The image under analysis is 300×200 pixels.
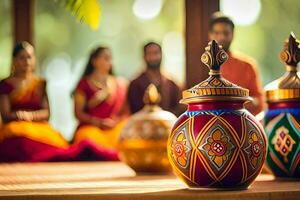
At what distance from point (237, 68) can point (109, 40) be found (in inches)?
186

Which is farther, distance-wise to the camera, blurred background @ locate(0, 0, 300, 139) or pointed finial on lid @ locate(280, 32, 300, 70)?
blurred background @ locate(0, 0, 300, 139)

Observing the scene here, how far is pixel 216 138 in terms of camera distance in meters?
2.02

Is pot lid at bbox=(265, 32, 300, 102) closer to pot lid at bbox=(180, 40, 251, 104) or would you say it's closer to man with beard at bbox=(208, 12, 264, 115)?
pot lid at bbox=(180, 40, 251, 104)

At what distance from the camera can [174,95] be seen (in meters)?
5.93

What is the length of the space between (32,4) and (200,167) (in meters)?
4.62

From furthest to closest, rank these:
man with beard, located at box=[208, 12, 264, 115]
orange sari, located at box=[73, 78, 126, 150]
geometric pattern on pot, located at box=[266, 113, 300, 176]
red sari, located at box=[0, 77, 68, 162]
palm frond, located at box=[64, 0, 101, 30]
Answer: orange sari, located at box=[73, 78, 126, 150] → red sari, located at box=[0, 77, 68, 162] → man with beard, located at box=[208, 12, 264, 115] → palm frond, located at box=[64, 0, 101, 30] → geometric pattern on pot, located at box=[266, 113, 300, 176]

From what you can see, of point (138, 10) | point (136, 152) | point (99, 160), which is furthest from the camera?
point (138, 10)

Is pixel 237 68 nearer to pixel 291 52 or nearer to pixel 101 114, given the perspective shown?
pixel 291 52

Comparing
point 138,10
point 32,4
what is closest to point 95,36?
point 138,10

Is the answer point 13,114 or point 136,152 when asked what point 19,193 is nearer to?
point 136,152

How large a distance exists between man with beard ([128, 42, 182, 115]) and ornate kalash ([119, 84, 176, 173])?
2.63 metres

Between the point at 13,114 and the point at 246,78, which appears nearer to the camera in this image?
the point at 246,78

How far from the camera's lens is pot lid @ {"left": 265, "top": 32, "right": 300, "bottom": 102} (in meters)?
2.46

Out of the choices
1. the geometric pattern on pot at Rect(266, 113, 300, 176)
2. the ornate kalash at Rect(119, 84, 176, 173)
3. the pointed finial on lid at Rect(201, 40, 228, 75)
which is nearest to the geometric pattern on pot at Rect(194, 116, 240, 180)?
the pointed finial on lid at Rect(201, 40, 228, 75)
